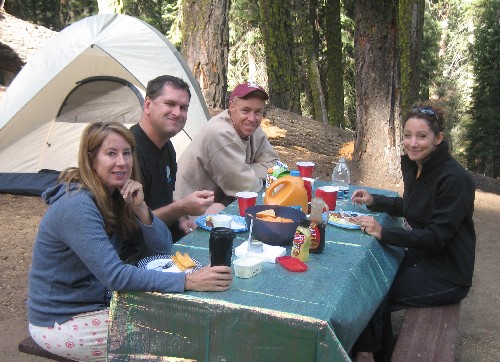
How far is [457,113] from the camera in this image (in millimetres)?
23219

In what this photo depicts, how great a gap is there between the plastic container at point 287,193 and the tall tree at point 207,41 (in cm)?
531

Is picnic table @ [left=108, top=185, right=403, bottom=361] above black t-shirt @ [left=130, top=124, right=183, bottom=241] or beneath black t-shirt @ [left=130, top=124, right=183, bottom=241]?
beneath

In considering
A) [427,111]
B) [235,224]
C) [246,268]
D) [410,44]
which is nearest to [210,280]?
[246,268]

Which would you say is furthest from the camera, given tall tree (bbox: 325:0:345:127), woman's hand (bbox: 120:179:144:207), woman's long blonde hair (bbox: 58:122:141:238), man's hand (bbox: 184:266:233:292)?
tall tree (bbox: 325:0:345:127)

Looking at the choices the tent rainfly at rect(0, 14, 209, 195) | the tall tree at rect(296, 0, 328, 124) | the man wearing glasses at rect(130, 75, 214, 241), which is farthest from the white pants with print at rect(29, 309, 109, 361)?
the tall tree at rect(296, 0, 328, 124)

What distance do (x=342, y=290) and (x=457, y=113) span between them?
22933mm

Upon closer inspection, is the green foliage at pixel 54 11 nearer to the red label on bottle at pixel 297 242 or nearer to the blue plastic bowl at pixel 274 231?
the blue plastic bowl at pixel 274 231

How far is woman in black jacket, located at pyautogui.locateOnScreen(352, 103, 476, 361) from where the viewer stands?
2.80m

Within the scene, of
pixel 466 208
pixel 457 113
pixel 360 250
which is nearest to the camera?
pixel 360 250

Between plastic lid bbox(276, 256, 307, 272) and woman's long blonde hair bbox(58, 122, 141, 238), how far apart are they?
27.6 inches

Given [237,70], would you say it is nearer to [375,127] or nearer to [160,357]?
[375,127]

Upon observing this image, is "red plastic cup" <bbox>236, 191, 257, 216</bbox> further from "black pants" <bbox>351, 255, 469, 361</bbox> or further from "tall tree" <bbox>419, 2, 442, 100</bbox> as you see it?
"tall tree" <bbox>419, 2, 442, 100</bbox>

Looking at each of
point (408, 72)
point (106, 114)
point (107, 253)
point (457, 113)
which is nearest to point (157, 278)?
point (107, 253)

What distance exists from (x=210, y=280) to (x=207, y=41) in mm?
6519
